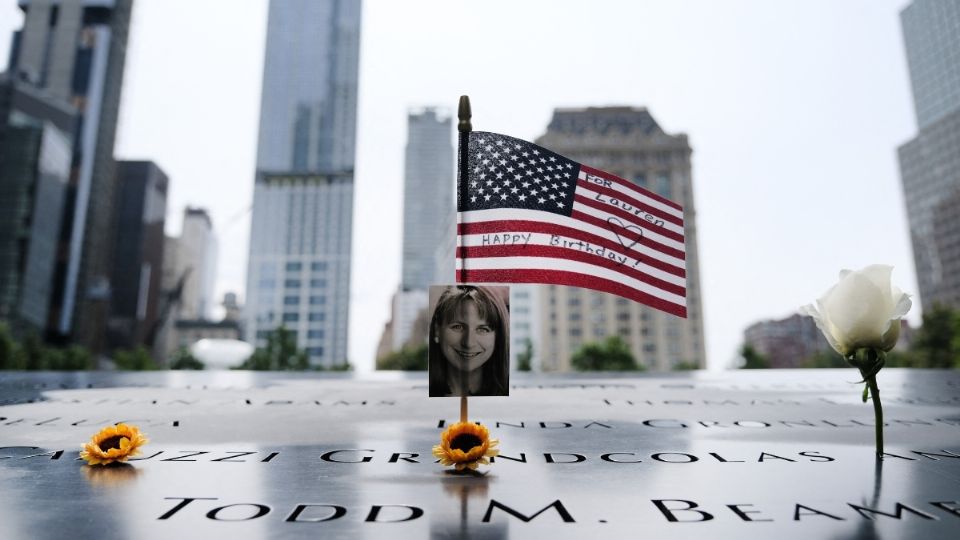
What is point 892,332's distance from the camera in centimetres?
462

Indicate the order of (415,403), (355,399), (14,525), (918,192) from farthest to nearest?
(918,192)
(355,399)
(415,403)
(14,525)

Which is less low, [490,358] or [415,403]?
[490,358]

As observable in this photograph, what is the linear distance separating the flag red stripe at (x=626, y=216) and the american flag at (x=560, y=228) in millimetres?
12

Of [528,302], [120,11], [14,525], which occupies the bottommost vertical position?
[14,525]

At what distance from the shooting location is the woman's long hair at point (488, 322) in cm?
496

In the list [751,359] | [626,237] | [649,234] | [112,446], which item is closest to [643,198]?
[649,234]

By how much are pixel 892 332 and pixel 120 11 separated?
7753 inches

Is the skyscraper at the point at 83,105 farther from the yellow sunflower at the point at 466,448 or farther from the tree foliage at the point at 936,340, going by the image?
the yellow sunflower at the point at 466,448

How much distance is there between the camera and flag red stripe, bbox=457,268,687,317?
6.38 metres

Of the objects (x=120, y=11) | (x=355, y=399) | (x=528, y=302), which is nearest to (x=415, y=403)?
(x=355, y=399)

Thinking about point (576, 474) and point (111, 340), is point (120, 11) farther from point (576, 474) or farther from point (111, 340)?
point (576, 474)

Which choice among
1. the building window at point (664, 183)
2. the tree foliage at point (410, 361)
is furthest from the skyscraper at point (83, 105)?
the building window at point (664, 183)

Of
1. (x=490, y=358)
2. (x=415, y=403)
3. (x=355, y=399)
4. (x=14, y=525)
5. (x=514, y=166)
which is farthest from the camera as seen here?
(x=355, y=399)

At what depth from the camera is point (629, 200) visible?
738 cm
